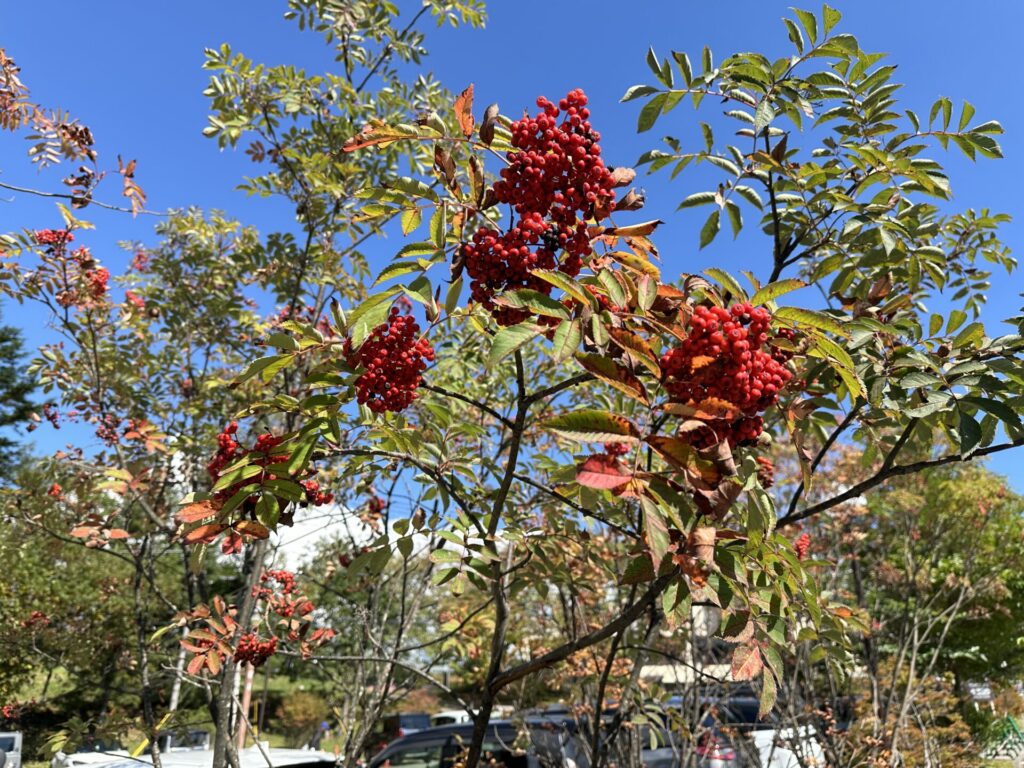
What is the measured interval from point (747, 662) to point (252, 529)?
1381 millimetres

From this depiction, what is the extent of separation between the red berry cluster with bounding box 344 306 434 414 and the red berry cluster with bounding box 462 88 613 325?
0.90 ft

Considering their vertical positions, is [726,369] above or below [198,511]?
above

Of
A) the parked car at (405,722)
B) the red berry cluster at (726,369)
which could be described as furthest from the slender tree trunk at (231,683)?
the parked car at (405,722)

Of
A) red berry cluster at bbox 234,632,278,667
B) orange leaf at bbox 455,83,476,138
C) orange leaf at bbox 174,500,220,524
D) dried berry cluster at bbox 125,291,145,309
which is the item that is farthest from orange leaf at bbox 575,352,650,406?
dried berry cluster at bbox 125,291,145,309

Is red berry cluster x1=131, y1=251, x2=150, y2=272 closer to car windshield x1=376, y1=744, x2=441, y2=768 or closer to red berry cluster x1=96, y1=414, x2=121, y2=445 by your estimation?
red berry cluster x1=96, y1=414, x2=121, y2=445

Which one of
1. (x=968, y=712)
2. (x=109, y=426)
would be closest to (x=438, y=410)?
A: (x=109, y=426)

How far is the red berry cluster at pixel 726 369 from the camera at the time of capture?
4.35 feet

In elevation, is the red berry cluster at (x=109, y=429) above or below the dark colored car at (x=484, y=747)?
above

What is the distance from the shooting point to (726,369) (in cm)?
133

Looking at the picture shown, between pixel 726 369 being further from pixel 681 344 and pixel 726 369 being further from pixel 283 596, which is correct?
pixel 283 596

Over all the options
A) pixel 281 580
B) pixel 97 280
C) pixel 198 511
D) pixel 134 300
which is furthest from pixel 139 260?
pixel 198 511

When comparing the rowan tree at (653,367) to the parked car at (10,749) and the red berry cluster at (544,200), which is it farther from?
the parked car at (10,749)

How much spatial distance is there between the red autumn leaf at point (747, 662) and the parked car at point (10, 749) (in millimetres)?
9177

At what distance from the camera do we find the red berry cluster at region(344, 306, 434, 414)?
1.75 m
